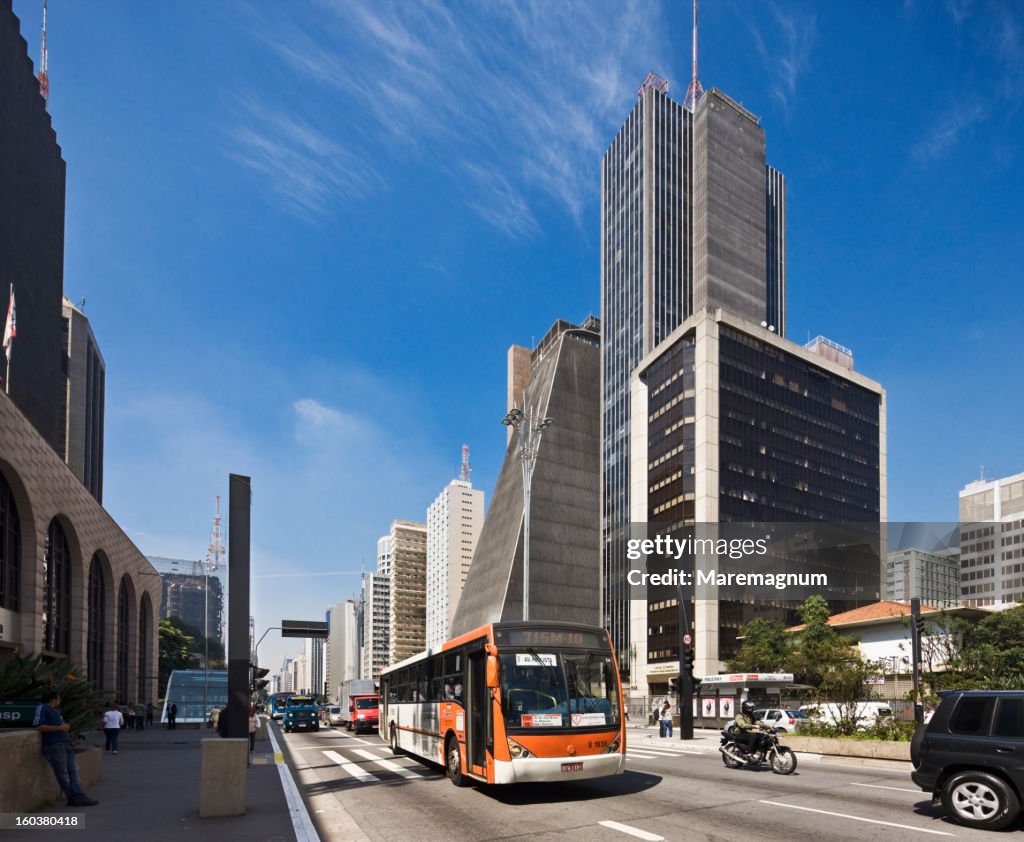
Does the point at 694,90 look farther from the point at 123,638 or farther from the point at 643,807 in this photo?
the point at 643,807

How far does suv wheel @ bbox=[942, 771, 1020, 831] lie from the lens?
34.2ft

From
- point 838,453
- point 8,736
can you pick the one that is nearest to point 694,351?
point 838,453

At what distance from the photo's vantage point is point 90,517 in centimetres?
4856

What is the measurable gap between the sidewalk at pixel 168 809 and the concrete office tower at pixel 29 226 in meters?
44.6

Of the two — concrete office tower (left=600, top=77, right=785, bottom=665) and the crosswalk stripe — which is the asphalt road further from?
concrete office tower (left=600, top=77, right=785, bottom=665)

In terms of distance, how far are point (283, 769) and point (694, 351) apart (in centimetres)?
7663

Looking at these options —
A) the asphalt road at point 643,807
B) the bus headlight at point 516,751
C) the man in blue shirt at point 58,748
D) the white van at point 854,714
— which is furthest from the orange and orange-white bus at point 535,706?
the white van at point 854,714

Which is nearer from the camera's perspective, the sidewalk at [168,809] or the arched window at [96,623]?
the sidewalk at [168,809]

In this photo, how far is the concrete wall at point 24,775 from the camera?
1091 cm

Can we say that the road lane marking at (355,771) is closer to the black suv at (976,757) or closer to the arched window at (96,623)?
the black suv at (976,757)

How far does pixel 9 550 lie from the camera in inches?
Answer: 1377

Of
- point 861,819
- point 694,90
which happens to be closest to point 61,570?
point 861,819

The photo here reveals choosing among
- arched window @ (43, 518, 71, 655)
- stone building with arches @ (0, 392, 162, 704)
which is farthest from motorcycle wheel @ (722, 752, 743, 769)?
arched window @ (43, 518, 71, 655)

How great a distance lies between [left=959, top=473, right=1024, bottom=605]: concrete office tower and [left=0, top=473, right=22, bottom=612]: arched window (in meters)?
147
